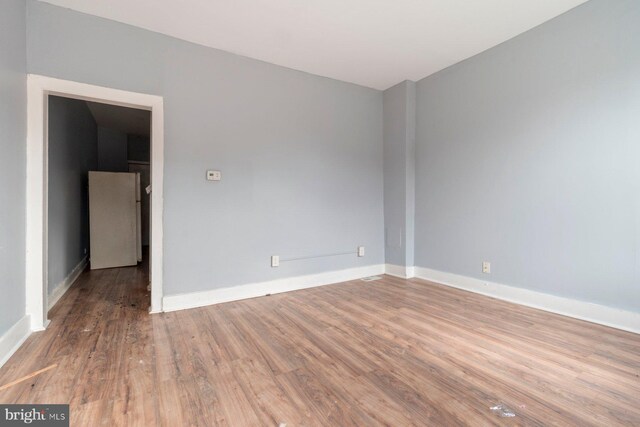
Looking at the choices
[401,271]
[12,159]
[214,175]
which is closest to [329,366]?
[214,175]

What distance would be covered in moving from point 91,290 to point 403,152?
4205 mm

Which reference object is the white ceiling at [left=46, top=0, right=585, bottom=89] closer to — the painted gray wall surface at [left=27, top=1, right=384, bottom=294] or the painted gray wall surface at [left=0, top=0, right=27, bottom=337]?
the painted gray wall surface at [left=27, top=1, right=384, bottom=294]

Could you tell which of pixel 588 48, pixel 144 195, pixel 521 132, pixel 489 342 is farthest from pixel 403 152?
pixel 144 195

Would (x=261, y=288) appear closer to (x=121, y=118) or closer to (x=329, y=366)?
(x=329, y=366)

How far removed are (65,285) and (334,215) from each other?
3.26m

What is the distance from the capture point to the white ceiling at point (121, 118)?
4602 millimetres

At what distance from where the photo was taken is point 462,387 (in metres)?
1.54

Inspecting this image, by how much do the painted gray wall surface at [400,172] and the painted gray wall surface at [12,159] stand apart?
12.3 feet

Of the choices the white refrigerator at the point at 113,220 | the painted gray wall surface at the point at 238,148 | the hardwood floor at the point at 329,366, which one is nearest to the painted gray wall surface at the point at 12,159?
the painted gray wall surface at the point at 238,148

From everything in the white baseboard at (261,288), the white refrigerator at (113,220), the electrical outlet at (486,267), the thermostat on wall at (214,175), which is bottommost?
the white baseboard at (261,288)

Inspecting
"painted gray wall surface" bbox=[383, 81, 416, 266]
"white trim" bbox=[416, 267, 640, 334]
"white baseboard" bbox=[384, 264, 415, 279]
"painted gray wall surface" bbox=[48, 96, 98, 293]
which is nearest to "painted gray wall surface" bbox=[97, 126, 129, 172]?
"painted gray wall surface" bbox=[48, 96, 98, 293]

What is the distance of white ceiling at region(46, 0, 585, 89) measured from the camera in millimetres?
2371

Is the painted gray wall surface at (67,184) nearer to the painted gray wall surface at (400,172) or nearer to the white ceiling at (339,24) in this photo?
the white ceiling at (339,24)

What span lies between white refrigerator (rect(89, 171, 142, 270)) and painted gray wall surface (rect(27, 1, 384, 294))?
2688 mm
